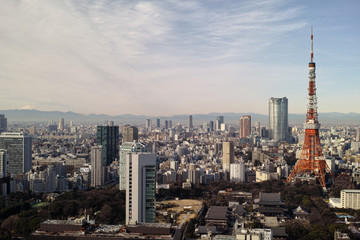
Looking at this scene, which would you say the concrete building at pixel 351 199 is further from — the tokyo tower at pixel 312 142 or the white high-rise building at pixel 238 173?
the white high-rise building at pixel 238 173

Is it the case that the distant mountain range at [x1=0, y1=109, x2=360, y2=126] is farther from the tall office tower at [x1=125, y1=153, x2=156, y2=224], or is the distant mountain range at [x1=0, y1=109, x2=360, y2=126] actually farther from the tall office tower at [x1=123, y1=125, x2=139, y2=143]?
the tall office tower at [x1=125, y1=153, x2=156, y2=224]

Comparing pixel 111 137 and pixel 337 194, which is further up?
pixel 111 137

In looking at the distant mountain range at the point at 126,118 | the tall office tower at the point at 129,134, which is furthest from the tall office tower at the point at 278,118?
the tall office tower at the point at 129,134

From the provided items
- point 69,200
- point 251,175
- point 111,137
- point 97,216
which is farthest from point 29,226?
point 111,137

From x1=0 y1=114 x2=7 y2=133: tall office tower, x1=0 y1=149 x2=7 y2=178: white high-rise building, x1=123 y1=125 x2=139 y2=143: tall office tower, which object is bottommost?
x1=0 y1=149 x2=7 y2=178: white high-rise building

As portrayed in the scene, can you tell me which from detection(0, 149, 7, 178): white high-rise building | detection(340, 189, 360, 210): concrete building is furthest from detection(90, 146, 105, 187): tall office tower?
detection(340, 189, 360, 210): concrete building

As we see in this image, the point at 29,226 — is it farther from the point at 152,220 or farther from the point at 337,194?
the point at 337,194
